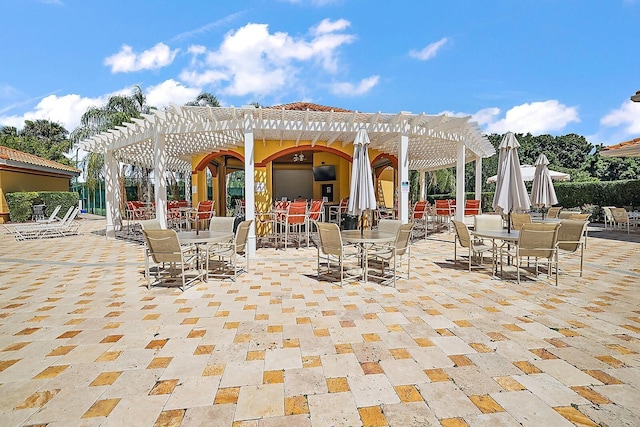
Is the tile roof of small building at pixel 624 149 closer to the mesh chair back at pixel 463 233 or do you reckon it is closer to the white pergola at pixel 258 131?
the white pergola at pixel 258 131

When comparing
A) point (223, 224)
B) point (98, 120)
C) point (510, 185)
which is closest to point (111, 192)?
point (223, 224)

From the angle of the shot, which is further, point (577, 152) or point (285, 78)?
point (577, 152)

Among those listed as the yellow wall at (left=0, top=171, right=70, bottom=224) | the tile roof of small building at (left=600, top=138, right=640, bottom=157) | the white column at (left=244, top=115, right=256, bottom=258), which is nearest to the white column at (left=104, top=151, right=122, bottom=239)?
the white column at (left=244, top=115, right=256, bottom=258)

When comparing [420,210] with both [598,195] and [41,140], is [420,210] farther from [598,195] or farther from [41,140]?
[41,140]

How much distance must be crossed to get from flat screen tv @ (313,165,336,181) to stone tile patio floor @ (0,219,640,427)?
31.5ft

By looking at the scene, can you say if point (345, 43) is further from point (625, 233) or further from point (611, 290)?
point (625, 233)

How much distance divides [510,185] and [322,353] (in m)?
4.85

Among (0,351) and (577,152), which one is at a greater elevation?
(577,152)

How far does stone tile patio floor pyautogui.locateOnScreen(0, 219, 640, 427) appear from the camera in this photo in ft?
6.26

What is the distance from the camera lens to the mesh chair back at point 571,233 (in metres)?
5.01

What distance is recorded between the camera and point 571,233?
204 inches

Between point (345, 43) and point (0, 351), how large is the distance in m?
11.3

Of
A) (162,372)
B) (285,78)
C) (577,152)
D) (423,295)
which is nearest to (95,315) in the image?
(162,372)

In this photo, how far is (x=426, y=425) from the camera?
5.82ft
